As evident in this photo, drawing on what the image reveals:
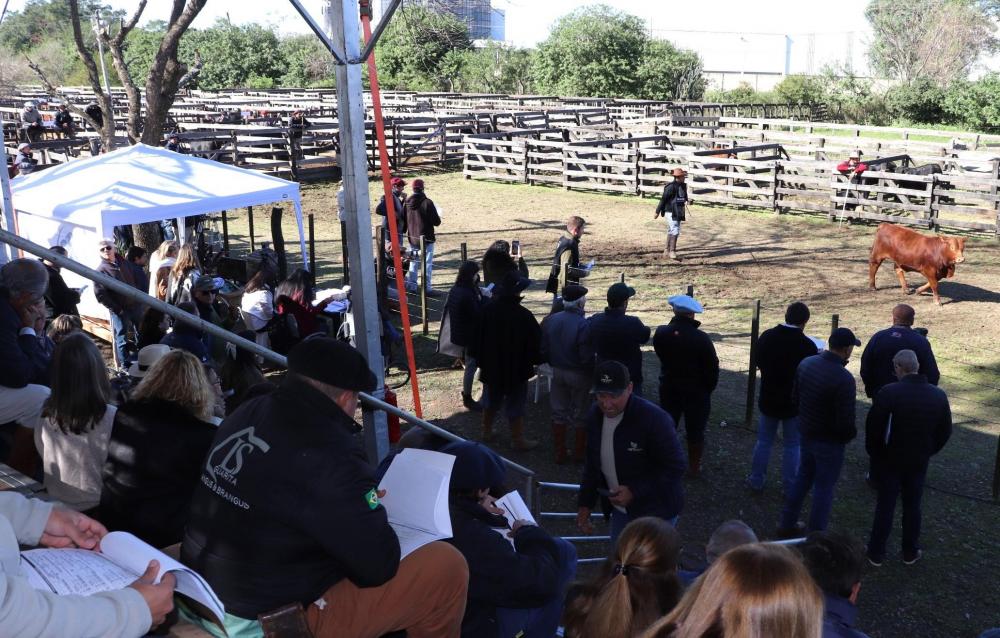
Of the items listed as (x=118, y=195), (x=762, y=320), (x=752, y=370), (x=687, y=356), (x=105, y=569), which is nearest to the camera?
(x=105, y=569)

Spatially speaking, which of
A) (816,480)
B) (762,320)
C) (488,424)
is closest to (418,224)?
(762,320)

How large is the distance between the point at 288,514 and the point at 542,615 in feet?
4.96

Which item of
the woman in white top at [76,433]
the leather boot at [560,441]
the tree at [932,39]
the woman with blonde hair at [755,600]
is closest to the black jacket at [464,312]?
the leather boot at [560,441]

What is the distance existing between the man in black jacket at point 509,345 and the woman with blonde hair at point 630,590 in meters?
4.67

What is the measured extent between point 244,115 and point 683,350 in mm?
30969

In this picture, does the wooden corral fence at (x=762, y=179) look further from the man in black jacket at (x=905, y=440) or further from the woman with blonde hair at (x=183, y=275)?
the woman with blonde hair at (x=183, y=275)

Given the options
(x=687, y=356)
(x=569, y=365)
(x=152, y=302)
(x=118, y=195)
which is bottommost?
(x=569, y=365)

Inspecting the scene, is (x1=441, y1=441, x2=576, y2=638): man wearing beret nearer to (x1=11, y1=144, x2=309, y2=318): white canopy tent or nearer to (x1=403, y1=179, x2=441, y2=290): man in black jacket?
(x1=11, y1=144, x2=309, y2=318): white canopy tent

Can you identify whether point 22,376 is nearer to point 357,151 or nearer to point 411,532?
point 357,151

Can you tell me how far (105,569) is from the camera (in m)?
2.46

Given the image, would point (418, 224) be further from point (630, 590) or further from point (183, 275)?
point (630, 590)

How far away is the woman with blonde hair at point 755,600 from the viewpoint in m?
1.97

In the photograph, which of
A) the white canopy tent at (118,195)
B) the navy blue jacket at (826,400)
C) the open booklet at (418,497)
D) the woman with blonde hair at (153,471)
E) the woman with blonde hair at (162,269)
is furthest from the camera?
the white canopy tent at (118,195)

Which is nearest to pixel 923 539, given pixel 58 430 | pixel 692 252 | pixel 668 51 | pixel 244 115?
pixel 58 430
